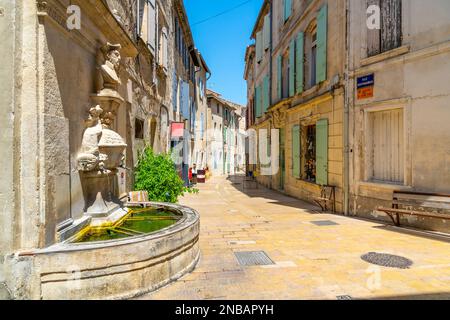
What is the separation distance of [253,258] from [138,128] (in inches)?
189

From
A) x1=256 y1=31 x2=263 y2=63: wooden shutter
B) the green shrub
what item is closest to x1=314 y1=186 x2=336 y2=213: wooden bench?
the green shrub

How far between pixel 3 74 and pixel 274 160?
43.3ft

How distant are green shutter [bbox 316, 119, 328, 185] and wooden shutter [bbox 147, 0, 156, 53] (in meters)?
5.74

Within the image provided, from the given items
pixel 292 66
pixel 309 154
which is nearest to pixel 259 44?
pixel 292 66

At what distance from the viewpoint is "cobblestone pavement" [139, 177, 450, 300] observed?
3459 mm

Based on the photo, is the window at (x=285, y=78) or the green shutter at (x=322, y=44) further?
the window at (x=285, y=78)

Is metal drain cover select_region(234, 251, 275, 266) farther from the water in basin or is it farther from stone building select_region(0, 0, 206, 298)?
stone building select_region(0, 0, 206, 298)

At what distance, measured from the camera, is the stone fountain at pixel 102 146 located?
4.11 m

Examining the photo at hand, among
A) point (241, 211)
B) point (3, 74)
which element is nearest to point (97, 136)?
point (3, 74)

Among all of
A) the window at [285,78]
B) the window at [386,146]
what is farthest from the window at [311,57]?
the window at [386,146]

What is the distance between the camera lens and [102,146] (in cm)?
425

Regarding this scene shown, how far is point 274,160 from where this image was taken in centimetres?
1523

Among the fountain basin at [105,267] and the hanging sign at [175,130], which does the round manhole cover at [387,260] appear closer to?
the fountain basin at [105,267]

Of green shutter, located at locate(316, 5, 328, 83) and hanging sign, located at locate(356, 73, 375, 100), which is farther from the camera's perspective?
green shutter, located at locate(316, 5, 328, 83)
